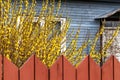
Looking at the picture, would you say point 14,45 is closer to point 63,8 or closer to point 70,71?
point 70,71

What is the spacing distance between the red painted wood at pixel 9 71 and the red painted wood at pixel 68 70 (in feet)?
1.30

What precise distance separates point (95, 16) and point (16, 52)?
284 inches

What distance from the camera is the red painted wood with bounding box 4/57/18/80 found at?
277 cm

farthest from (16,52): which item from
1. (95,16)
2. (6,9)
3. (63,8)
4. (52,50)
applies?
(95,16)

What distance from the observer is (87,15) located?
12.1 m

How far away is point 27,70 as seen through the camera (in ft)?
9.37

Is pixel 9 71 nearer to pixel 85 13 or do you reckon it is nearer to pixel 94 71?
pixel 94 71

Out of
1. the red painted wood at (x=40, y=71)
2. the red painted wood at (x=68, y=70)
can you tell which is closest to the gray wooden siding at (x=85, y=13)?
the red painted wood at (x=68, y=70)

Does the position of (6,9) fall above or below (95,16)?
above

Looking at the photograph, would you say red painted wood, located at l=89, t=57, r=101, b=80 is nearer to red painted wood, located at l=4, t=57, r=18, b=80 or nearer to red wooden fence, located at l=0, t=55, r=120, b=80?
red wooden fence, located at l=0, t=55, r=120, b=80

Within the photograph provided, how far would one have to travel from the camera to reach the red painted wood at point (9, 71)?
2.77 m

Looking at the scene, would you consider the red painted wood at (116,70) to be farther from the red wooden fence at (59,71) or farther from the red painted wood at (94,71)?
the red painted wood at (94,71)

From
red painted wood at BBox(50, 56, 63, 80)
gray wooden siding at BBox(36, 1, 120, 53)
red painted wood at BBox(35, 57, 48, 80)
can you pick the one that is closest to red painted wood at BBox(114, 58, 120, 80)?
red painted wood at BBox(50, 56, 63, 80)

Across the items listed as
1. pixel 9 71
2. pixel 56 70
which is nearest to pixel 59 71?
pixel 56 70
